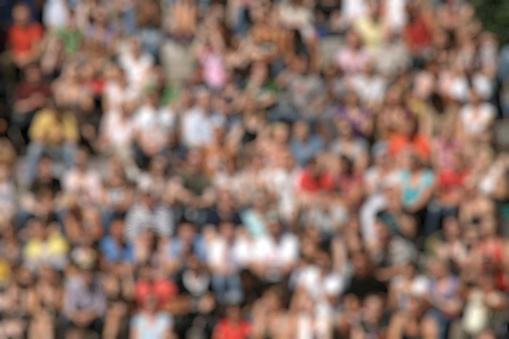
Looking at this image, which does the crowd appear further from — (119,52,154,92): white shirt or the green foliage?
the green foliage

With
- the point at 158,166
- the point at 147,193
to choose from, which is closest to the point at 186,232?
the point at 147,193

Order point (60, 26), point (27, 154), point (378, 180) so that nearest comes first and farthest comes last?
point (378, 180)
point (27, 154)
point (60, 26)

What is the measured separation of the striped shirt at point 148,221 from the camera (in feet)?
46.3

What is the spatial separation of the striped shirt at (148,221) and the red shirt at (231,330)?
5.00 ft

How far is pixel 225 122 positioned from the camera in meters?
15.7

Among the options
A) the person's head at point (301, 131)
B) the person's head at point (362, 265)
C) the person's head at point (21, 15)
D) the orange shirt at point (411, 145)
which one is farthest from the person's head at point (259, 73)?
the person's head at point (362, 265)

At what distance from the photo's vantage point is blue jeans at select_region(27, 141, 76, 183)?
1518 cm

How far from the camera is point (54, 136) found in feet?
50.7

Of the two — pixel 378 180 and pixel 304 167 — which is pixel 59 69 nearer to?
pixel 304 167

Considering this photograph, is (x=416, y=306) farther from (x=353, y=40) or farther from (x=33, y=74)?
(x=33, y=74)

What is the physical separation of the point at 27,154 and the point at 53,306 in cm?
269

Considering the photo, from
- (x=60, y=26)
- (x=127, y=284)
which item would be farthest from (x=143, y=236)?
(x=60, y=26)

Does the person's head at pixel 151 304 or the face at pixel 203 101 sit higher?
the face at pixel 203 101

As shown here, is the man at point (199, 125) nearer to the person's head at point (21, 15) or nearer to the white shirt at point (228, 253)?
the white shirt at point (228, 253)
